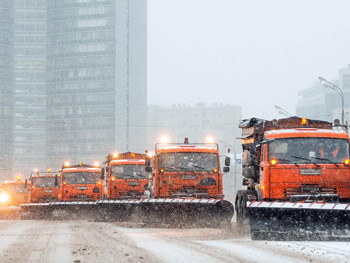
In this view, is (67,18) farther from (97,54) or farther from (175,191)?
(175,191)

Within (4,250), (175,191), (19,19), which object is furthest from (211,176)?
(19,19)

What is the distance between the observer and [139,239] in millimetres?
14273

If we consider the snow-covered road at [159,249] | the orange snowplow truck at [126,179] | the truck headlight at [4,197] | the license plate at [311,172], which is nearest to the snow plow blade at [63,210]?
the orange snowplow truck at [126,179]

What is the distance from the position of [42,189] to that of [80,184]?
11.1 ft

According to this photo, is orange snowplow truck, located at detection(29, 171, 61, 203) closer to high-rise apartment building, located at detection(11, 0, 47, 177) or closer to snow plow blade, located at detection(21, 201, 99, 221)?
snow plow blade, located at detection(21, 201, 99, 221)

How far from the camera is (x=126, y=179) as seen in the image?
84.8 ft

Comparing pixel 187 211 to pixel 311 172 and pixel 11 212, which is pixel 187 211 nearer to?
pixel 311 172

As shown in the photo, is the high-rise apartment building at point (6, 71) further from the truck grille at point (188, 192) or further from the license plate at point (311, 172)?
the license plate at point (311, 172)

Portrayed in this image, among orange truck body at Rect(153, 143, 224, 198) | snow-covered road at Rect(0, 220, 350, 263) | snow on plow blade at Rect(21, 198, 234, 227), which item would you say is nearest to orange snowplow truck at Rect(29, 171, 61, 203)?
snow on plow blade at Rect(21, 198, 234, 227)

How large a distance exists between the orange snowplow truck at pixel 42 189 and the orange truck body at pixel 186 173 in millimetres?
12225

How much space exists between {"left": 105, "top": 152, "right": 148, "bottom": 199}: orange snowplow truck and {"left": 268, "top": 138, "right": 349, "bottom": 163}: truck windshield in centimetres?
1103

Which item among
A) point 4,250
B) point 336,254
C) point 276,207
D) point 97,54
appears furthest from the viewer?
point 97,54

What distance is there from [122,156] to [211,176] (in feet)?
24.9

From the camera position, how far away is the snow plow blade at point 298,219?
1382 centimetres
